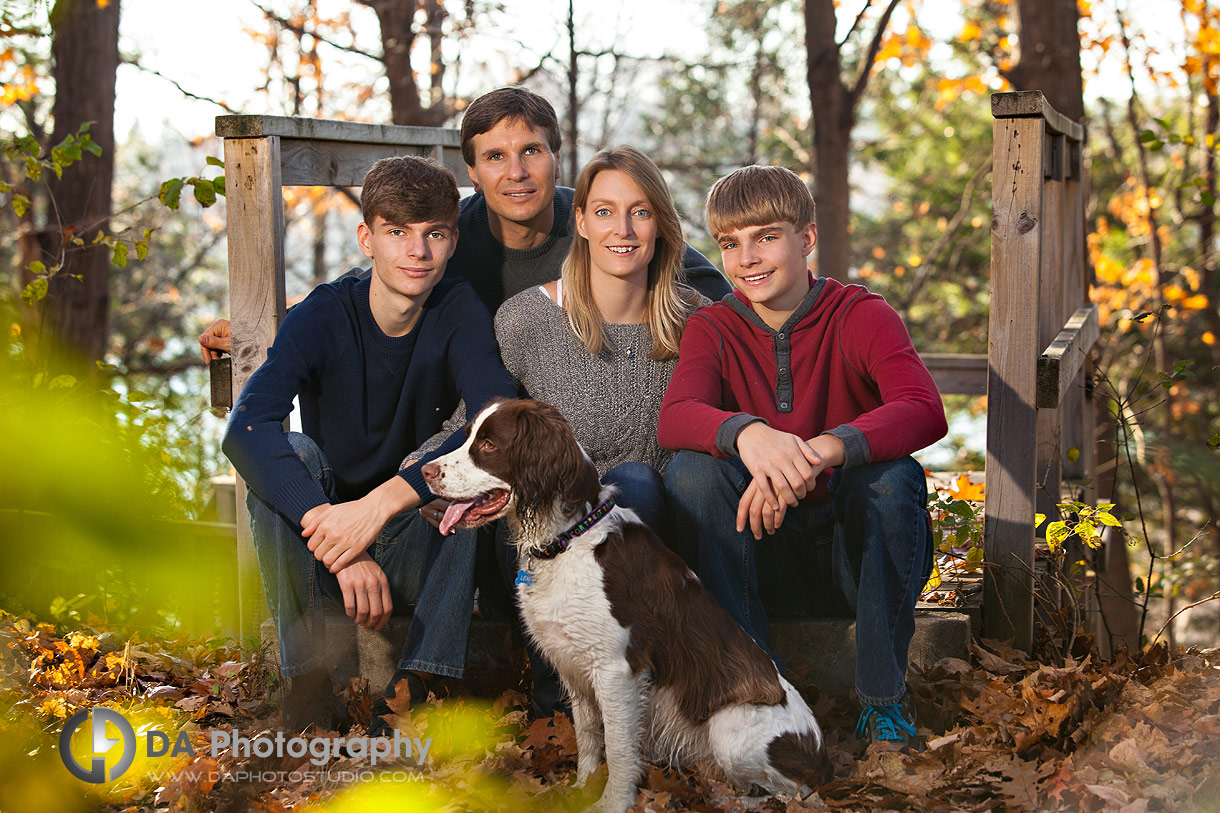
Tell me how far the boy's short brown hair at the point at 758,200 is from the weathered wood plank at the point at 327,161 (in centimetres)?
138

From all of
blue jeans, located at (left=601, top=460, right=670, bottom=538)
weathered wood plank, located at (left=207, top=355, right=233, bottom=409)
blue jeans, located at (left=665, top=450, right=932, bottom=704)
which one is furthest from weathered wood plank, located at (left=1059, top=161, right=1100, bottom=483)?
weathered wood plank, located at (left=207, top=355, right=233, bottom=409)

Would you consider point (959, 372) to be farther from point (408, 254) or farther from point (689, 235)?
point (689, 235)

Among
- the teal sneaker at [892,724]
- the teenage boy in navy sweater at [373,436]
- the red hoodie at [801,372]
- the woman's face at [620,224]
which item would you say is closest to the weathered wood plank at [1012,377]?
the red hoodie at [801,372]

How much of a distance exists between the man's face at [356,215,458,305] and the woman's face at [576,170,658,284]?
49 cm

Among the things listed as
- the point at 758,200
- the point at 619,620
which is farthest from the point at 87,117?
the point at 619,620

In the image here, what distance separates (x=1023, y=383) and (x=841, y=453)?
0.99 metres

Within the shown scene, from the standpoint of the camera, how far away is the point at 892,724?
9.26 ft

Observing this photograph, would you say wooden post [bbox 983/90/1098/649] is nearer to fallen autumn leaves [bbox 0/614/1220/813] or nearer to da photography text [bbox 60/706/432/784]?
fallen autumn leaves [bbox 0/614/1220/813]

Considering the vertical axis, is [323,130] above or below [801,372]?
above

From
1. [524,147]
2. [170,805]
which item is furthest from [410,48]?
[170,805]

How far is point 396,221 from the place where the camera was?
3.23 m

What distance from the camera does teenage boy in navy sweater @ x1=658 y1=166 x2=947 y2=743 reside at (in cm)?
282

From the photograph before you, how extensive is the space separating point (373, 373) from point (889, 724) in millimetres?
1880

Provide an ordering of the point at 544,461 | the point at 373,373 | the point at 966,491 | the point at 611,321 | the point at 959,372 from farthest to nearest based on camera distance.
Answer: the point at 959,372 → the point at 966,491 → the point at 611,321 → the point at 373,373 → the point at 544,461
